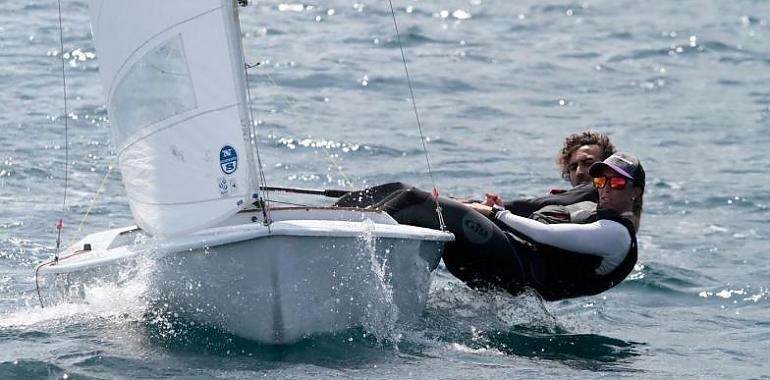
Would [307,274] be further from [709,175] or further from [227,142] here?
[709,175]

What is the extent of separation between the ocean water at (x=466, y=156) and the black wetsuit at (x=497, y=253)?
181 mm

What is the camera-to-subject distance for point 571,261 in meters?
6.13

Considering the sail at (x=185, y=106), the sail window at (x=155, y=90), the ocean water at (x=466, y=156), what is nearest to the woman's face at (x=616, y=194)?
the ocean water at (x=466, y=156)

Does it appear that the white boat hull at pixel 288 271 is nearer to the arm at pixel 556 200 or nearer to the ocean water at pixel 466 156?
the ocean water at pixel 466 156

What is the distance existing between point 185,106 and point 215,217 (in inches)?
18.7

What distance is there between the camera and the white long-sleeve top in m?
5.94

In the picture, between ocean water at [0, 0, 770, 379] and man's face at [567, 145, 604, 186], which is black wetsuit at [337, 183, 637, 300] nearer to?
ocean water at [0, 0, 770, 379]

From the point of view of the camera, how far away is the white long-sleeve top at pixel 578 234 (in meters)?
5.94

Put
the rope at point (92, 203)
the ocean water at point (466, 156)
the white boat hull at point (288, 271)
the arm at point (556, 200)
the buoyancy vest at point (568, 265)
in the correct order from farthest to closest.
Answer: the rope at point (92, 203) < the arm at point (556, 200) < the buoyancy vest at point (568, 265) < the ocean water at point (466, 156) < the white boat hull at point (288, 271)

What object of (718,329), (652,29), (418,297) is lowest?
(718,329)

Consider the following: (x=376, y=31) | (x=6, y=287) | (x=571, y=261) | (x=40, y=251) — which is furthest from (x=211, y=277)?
(x=376, y=31)

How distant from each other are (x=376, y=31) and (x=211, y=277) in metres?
11.6

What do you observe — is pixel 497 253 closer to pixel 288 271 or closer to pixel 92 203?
pixel 288 271

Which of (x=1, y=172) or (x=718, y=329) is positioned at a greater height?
(x=1, y=172)
